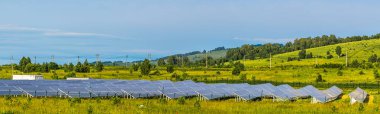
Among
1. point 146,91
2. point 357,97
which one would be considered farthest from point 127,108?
point 357,97

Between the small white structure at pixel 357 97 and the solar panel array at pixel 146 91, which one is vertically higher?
the solar panel array at pixel 146 91

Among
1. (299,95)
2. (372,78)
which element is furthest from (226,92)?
(372,78)

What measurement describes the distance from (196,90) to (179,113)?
29729mm

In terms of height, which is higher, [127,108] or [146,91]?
[146,91]

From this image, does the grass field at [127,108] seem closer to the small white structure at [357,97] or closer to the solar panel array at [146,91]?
the solar panel array at [146,91]

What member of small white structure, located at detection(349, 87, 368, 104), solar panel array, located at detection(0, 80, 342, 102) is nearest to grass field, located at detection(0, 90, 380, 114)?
solar panel array, located at detection(0, 80, 342, 102)

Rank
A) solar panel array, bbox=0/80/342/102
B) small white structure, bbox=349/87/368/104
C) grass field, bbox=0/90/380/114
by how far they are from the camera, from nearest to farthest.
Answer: grass field, bbox=0/90/380/114 < solar panel array, bbox=0/80/342/102 < small white structure, bbox=349/87/368/104

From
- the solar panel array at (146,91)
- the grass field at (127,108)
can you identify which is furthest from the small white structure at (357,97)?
the grass field at (127,108)

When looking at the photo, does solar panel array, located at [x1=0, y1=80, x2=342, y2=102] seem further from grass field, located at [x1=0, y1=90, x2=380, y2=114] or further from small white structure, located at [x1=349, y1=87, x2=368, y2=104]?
grass field, located at [x1=0, y1=90, x2=380, y2=114]

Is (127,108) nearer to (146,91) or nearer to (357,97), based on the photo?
(146,91)

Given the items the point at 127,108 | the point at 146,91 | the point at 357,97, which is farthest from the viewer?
the point at 357,97

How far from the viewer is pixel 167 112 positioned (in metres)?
41.8

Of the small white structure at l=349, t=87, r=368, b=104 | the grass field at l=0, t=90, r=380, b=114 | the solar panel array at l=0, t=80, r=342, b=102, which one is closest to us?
the grass field at l=0, t=90, r=380, b=114

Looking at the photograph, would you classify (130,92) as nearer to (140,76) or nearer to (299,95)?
(299,95)
